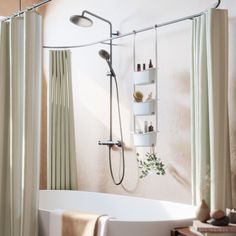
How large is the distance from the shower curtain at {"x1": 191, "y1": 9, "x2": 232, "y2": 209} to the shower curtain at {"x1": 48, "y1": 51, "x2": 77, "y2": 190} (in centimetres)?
165

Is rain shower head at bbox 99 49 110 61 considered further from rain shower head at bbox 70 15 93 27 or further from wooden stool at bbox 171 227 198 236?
wooden stool at bbox 171 227 198 236

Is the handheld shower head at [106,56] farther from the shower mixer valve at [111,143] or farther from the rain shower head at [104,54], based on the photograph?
the shower mixer valve at [111,143]

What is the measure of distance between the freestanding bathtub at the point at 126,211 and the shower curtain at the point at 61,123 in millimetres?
185

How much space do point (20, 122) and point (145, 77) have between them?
102 cm

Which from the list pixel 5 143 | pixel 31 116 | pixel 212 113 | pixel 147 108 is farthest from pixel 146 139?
pixel 5 143

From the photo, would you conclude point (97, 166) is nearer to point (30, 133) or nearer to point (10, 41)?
point (30, 133)

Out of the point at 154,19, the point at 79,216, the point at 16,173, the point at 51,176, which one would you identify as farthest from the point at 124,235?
the point at 154,19

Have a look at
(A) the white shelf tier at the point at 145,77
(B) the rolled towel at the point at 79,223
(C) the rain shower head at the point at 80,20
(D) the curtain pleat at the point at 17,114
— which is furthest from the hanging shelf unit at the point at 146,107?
(D) the curtain pleat at the point at 17,114

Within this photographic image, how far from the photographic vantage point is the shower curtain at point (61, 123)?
3.78 meters

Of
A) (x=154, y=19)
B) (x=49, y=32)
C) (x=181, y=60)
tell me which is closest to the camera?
(x=181, y=60)

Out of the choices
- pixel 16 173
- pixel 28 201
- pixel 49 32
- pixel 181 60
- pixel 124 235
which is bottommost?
pixel 124 235

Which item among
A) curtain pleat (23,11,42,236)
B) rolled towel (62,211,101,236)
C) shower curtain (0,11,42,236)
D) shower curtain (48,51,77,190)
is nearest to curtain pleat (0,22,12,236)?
shower curtain (0,11,42,236)

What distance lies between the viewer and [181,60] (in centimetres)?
311

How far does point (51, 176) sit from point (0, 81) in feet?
4.26
